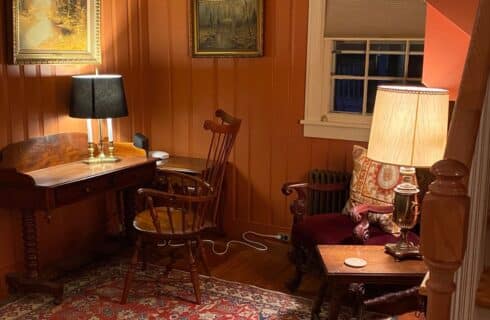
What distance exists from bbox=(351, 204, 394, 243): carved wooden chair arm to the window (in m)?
0.98

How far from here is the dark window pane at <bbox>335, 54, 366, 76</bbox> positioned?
3.85 metres

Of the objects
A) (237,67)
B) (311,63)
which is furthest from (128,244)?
(311,63)

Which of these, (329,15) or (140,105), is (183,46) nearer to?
(140,105)

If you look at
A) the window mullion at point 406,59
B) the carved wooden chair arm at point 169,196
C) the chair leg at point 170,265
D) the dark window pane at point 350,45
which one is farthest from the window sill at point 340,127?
the chair leg at point 170,265

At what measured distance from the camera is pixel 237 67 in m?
4.26

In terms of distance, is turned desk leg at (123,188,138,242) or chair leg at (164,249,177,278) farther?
turned desk leg at (123,188,138,242)

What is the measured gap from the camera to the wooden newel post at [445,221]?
1.17m

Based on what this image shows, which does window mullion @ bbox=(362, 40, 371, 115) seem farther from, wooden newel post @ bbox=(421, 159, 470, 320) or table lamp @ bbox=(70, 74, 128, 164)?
wooden newel post @ bbox=(421, 159, 470, 320)

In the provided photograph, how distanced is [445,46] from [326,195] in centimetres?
132

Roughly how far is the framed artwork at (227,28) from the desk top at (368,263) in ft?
6.17

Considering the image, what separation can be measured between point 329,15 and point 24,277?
2663mm

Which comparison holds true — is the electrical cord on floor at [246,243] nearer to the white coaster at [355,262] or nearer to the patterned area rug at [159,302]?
the patterned area rug at [159,302]

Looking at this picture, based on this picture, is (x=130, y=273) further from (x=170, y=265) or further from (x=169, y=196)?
(x=169, y=196)

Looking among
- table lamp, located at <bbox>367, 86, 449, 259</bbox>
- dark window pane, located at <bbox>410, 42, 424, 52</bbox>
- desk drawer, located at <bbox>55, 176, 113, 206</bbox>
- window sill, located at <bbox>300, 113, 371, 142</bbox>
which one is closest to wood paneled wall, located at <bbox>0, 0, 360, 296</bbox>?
window sill, located at <bbox>300, 113, 371, 142</bbox>
